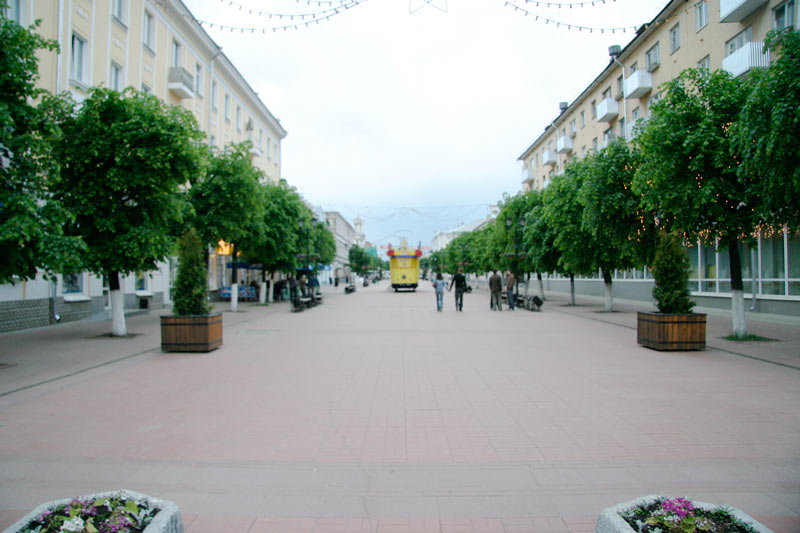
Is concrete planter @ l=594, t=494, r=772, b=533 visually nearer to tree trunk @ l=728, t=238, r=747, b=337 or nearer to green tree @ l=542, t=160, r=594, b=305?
tree trunk @ l=728, t=238, r=747, b=337

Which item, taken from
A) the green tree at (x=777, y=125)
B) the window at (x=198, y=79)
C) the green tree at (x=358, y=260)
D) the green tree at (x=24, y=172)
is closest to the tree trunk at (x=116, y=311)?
the green tree at (x=24, y=172)

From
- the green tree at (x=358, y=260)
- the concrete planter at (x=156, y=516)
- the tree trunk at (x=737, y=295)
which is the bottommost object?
the concrete planter at (x=156, y=516)

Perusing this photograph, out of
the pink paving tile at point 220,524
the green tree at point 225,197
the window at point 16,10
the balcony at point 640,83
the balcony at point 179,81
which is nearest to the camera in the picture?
the pink paving tile at point 220,524

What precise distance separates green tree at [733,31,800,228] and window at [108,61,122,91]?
20906 millimetres

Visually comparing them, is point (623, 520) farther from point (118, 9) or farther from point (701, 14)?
point (701, 14)

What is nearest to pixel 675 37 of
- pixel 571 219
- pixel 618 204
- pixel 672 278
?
pixel 571 219

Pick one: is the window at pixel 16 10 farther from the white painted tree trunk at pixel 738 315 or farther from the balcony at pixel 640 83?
the balcony at pixel 640 83

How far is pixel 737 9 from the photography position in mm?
19266

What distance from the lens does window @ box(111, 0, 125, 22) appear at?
19.5 m

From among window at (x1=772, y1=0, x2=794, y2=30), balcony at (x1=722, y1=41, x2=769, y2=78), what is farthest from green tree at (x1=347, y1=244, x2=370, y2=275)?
window at (x1=772, y1=0, x2=794, y2=30)

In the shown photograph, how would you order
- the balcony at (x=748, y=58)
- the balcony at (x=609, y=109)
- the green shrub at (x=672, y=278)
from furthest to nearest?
the balcony at (x=609, y=109) → the balcony at (x=748, y=58) → the green shrub at (x=672, y=278)

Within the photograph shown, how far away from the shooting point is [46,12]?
15594 millimetres

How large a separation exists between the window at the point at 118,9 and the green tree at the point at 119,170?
9170mm

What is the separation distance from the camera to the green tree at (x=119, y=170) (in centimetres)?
1205
